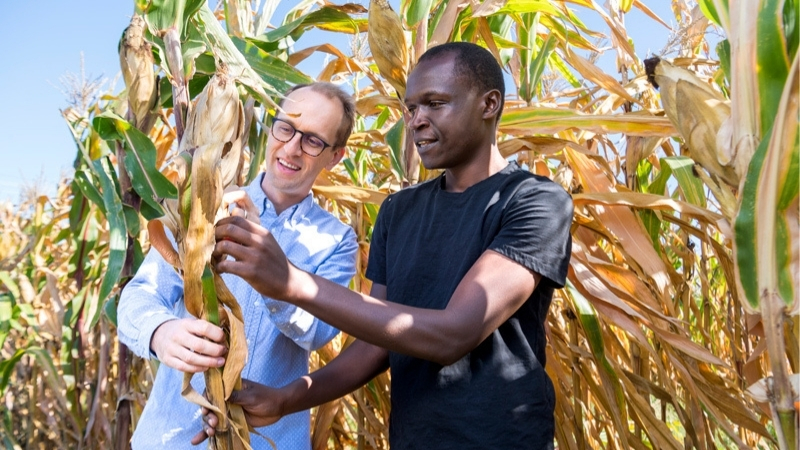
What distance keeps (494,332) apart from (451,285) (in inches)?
3.6

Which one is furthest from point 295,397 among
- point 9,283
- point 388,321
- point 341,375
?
point 9,283

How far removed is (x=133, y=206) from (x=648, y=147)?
1181 mm

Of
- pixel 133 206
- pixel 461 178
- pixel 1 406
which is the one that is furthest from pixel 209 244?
pixel 1 406

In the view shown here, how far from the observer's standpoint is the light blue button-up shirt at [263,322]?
1.05 metres

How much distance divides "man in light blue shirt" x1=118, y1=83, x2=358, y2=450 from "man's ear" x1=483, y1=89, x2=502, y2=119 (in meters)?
0.29

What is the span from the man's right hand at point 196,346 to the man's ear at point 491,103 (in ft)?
1.92

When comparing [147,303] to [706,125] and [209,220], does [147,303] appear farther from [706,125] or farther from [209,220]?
[706,125]

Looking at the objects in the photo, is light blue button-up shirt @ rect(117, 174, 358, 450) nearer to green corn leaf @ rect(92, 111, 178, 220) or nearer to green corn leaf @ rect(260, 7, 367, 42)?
green corn leaf @ rect(92, 111, 178, 220)

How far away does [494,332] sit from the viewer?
99cm

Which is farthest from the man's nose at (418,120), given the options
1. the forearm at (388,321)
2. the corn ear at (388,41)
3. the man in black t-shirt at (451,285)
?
the forearm at (388,321)

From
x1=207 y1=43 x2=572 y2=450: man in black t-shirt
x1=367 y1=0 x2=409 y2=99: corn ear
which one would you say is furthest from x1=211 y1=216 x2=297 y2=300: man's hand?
x1=367 y1=0 x2=409 y2=99: corn ear

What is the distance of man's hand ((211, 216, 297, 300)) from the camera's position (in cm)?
73

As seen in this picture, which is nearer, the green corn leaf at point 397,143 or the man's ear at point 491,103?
the man's ear at point 491,103

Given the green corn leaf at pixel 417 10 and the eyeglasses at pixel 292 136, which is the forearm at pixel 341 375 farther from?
the green corn leaf at pixel 417 10
